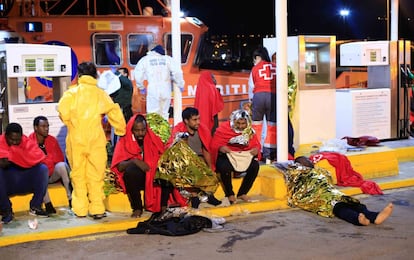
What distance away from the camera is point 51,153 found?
740 centimetres

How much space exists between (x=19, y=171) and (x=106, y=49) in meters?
5.62

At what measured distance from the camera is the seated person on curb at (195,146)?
7.12 meters

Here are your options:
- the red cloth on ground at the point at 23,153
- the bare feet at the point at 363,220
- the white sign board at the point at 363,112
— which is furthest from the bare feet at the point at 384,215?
the white sign board at the point at 363,112

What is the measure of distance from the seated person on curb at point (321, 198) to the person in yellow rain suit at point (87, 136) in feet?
7.18

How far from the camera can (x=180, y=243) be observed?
6332 millimetres

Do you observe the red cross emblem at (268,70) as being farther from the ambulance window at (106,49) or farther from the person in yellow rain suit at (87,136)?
the ambulance window at (106,49)

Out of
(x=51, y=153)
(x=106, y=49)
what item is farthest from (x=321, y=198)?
(x=106, y=49)

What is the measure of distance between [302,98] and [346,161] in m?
2.00

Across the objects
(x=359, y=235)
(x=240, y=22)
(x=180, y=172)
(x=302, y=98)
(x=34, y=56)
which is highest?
(x=240, y=22)

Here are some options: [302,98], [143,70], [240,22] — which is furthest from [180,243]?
[240,22]

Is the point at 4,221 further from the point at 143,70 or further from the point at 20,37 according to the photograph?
the point at 20,37

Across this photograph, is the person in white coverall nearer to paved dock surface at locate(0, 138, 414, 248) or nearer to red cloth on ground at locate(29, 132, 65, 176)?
red cloth on ground at locate(29, 132, 65, 176)

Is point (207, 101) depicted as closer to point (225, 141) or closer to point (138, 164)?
point (225, 141)

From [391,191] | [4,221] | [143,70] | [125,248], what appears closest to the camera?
[125,248]
